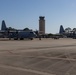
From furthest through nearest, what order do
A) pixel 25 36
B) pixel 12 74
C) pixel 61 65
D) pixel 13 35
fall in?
pixel 13 35 → pixel 25 36 → pixel 61 65 → pixel 12 74

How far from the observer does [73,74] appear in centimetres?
1279

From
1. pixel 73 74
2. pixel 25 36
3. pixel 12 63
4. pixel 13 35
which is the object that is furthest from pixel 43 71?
pixel 13 35

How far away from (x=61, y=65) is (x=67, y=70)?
5.85ft

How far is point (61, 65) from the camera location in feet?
52.3

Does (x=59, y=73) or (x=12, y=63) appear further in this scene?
(x=12, y=63)

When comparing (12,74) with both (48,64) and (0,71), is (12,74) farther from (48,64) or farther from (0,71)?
(48,64)

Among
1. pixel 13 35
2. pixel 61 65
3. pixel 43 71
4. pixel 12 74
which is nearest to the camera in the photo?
pixel 12 74

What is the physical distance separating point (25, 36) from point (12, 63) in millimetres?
75383

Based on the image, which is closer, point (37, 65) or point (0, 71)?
point (0, 71)

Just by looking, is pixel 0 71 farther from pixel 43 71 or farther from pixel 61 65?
pixel 61 65

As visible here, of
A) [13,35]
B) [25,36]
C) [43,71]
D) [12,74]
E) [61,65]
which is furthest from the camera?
[13,35]

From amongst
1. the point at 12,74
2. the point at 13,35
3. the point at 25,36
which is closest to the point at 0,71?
the point at 12,74

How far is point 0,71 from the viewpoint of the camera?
44.4 feet

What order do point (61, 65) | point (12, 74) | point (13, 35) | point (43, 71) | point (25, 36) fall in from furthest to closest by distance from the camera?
1. point (13, 35)
2. point (25, 36)
3. point (61, 65)
4. point (43, 71)
5. point (12, 74)
